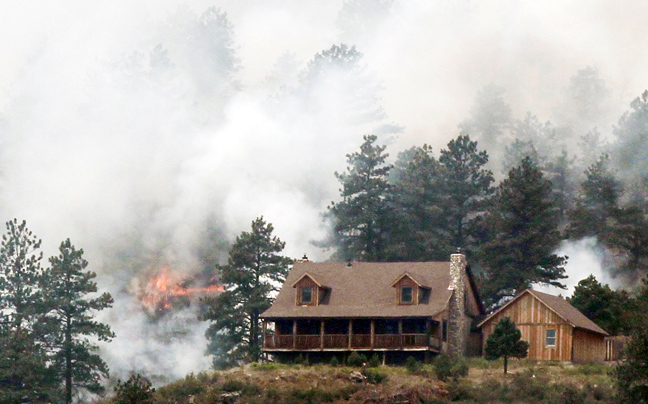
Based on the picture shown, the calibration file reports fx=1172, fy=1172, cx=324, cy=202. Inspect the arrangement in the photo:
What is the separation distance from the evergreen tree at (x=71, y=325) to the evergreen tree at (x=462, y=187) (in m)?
27.5

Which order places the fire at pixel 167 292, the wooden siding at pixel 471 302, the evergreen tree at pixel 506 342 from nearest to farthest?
the evergreen tree at pixel 506 342 → the wooden siding at pixel 471 302 → the fire at pixel 167 292

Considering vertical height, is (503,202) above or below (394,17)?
below

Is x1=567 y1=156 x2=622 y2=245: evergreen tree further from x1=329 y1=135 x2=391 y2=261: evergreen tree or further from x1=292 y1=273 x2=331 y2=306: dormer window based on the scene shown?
x1=292 y1=273 x2=331 y2=306: dormer window

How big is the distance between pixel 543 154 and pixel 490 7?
65.4 metres

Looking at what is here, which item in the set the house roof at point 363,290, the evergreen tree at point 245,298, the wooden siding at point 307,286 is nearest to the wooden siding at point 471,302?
the house roof at point 363,290

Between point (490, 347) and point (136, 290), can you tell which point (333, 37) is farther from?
point (490, 347)

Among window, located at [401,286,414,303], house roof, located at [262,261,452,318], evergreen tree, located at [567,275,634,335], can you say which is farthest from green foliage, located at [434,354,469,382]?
evergreen tree, located at [567,275,634,335]

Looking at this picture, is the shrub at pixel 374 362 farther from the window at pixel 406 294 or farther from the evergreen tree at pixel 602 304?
the evergreen tree at pixel 602 304

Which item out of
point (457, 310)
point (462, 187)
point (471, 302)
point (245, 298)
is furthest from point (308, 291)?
point (462, 187)

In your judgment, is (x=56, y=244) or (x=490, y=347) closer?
(x=490, y=347)

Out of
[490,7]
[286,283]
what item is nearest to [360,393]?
[286,283]

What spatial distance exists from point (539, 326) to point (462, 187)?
75.0 ft

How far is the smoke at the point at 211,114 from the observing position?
108 meters

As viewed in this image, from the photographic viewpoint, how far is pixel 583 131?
479ft
